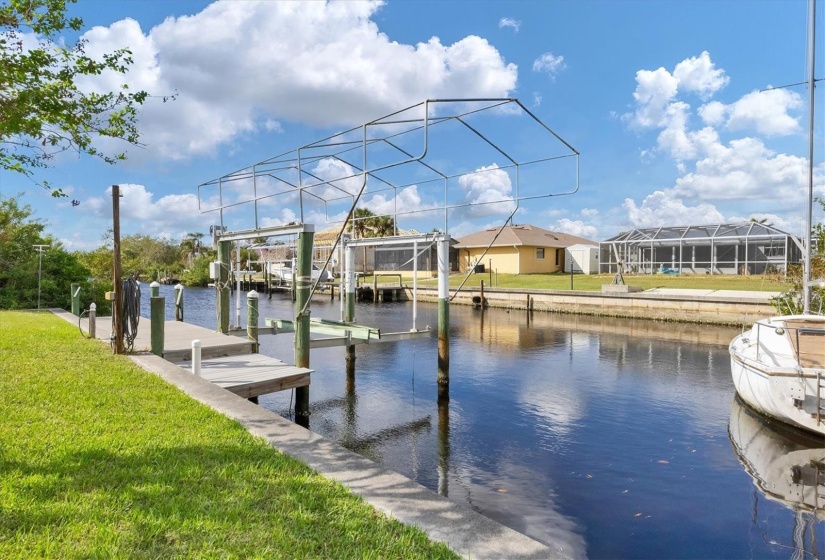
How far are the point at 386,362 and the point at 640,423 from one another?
7556 mm

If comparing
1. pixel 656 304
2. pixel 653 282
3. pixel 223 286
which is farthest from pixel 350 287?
pixel 653 282

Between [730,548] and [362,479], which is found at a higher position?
[362,479]

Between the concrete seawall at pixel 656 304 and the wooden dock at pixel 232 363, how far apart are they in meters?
20.8

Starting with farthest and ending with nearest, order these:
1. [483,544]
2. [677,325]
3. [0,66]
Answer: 1. [677,325]
2. [0,66]
3. [483,544]

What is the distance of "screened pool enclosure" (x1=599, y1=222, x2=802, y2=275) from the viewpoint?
105 feet

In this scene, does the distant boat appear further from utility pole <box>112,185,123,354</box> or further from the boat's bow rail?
utility pole <box>112,185,123,354</box>

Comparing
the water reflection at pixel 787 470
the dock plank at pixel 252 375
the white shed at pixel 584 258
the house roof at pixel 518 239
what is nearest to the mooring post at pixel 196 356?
the dock plank at pixel 252 375

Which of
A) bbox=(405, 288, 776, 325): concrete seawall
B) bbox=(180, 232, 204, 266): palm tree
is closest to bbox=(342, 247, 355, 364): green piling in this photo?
bbox=(405, 288, 776, 325): concrete seawall

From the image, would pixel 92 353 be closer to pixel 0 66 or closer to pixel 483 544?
pixel 0 66

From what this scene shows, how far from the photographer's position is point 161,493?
3713mm

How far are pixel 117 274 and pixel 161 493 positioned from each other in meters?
6.38

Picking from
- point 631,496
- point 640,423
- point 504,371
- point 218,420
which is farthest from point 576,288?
point 218,420

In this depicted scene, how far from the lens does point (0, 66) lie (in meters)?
6.14

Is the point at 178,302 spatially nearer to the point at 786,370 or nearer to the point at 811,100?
the point at 786,370
